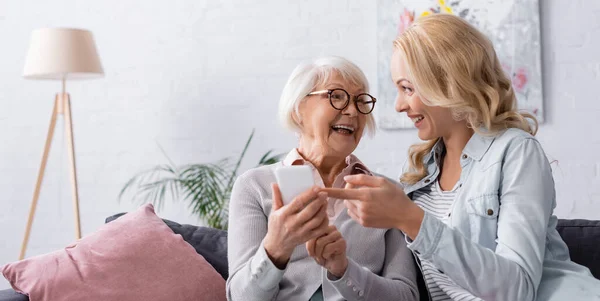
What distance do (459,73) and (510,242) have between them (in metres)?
0.44

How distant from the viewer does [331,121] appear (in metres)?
2.11

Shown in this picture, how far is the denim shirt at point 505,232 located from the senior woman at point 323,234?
25 centimetres

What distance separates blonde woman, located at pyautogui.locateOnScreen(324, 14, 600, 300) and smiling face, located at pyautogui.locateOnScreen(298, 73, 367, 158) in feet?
0.57

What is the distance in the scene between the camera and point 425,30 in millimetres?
1945

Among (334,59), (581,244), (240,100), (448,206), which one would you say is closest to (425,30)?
(334,59)

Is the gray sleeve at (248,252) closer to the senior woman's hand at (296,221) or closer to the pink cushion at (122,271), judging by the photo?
the senior woman's hand at (296,221)

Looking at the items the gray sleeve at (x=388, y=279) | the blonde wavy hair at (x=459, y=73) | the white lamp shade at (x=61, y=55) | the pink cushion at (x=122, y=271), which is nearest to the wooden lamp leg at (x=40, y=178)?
the white lamp shade at (x=61, y=55)

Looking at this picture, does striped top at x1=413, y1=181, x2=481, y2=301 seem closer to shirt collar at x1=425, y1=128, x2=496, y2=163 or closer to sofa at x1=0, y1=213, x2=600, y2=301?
shirt collar at x1=425, y1=128, x2=496, y2=163

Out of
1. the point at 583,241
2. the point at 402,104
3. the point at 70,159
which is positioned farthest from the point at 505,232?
the point at 70,159

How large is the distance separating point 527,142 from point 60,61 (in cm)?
250

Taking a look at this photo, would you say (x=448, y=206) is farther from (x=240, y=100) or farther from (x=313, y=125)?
(x=240, y=100)

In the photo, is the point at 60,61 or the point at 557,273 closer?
the point at 557,273

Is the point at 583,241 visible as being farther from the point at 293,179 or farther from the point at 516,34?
the point at 516,34

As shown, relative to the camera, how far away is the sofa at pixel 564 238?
2.25 meters
